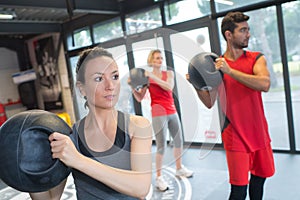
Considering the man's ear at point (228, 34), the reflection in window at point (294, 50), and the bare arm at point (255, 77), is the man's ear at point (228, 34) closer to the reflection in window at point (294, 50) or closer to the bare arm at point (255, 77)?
the bare arm at point (255, 77)

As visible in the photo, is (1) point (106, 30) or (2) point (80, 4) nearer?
(2) point (80, 4)

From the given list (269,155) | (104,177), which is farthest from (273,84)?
(104,177)

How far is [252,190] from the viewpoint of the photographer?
190 cm

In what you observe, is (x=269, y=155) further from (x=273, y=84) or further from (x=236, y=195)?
(x=273, y=84)

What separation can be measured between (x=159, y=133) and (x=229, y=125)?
0.52 metres

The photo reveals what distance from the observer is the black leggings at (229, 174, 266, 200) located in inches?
70.4

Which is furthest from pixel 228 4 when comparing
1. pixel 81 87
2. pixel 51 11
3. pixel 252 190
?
pixel 81 87

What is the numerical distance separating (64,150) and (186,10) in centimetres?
370

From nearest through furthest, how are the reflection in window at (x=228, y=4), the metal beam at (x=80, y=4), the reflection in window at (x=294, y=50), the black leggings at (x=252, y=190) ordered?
the black leggings at (x=252, y=190) → the reflection in window at (x=294, y=50) → the reflection in window at (x=228, y=4) → the metal beam at (x=80, y=4)

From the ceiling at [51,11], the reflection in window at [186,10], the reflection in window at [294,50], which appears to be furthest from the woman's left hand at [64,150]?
the ceiling at [51,11]

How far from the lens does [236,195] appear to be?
1798mm

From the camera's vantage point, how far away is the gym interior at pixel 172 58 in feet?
3.75

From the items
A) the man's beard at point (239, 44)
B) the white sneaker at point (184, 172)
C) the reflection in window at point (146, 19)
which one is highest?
the reflection in window at point (146, 19)

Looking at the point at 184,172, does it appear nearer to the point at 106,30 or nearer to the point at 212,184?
the point at 212,184
